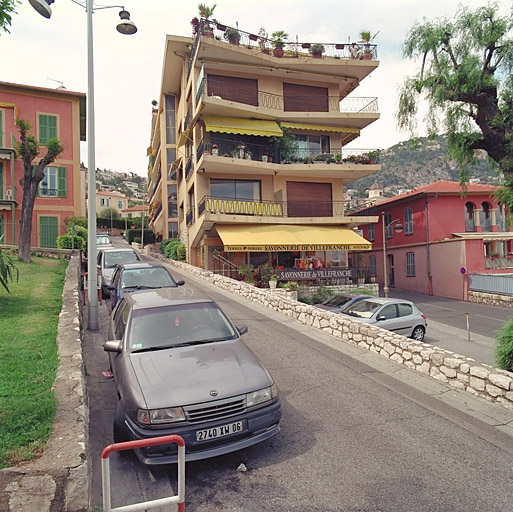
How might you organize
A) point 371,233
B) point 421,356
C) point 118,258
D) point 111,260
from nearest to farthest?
1. point 421,356
2. point 111,260
3. point 118,258
4. point 371,233

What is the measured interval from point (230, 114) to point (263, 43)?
5.65 meters

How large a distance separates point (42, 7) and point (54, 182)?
65.8 ft

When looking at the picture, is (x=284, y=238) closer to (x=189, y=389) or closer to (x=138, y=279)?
(x=138, y=279)

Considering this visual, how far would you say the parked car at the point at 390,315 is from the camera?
1340 centimetres

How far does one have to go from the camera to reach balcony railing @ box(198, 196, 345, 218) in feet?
78.0

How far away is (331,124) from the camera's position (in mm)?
28438

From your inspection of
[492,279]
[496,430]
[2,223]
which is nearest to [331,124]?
[492,279]

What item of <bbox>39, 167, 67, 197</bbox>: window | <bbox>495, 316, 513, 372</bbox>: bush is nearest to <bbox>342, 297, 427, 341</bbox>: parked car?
<bbox>495, 316, 513, 372</bbox>: bush

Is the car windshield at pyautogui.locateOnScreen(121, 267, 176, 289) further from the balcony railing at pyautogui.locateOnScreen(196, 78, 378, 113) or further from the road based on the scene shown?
the balcony railing at pyautogui.locateOnScreen(196, 78, 378, 113)

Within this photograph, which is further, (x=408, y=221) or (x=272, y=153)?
(x=408, y=221)

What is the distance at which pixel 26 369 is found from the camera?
5.43 meters

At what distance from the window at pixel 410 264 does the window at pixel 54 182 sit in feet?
88.9

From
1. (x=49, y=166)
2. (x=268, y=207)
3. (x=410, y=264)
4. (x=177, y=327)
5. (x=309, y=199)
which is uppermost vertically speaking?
(x=49, y=166)

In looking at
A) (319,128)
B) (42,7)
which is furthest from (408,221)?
(42,7)
